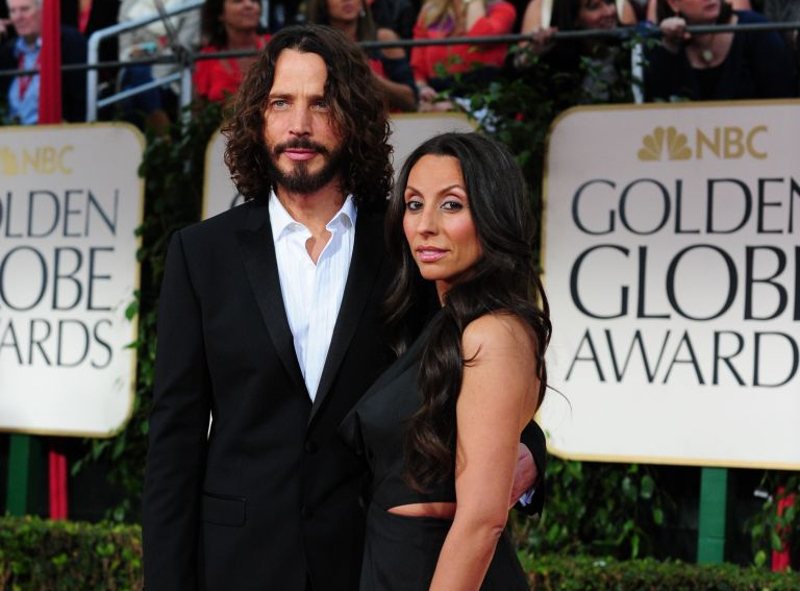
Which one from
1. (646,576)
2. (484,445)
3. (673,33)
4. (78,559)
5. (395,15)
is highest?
(395,15)

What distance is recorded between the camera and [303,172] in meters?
2.53

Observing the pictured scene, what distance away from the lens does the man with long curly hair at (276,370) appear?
97.0 inches

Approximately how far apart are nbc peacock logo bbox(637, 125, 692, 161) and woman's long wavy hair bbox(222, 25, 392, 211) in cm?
210

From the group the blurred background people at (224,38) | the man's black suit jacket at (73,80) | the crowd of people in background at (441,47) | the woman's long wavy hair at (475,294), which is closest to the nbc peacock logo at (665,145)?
the crowd of people in background at (441,47)

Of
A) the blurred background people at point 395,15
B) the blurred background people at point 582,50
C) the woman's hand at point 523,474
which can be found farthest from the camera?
the blurred background people at point 395,15

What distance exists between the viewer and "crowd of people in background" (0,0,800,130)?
493 centimetres

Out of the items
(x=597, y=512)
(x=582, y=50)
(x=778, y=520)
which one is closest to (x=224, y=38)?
(x=582, y=50)

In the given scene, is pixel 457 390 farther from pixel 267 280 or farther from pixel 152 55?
pixel 152 55

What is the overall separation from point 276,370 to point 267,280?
0.18 meters

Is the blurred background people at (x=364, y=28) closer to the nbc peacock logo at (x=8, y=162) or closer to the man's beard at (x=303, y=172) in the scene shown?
the nbc peacock logo at (x=8, y=162)

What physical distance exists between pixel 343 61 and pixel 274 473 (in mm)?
809

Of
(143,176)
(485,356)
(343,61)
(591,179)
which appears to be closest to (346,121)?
(343,61)

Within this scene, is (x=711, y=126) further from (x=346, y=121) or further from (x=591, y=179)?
(x=346, y=121)

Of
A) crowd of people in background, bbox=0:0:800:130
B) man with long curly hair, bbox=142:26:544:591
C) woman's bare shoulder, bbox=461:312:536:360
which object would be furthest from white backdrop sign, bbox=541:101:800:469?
woman's bare shoulder, bbox=461:312:536:360
